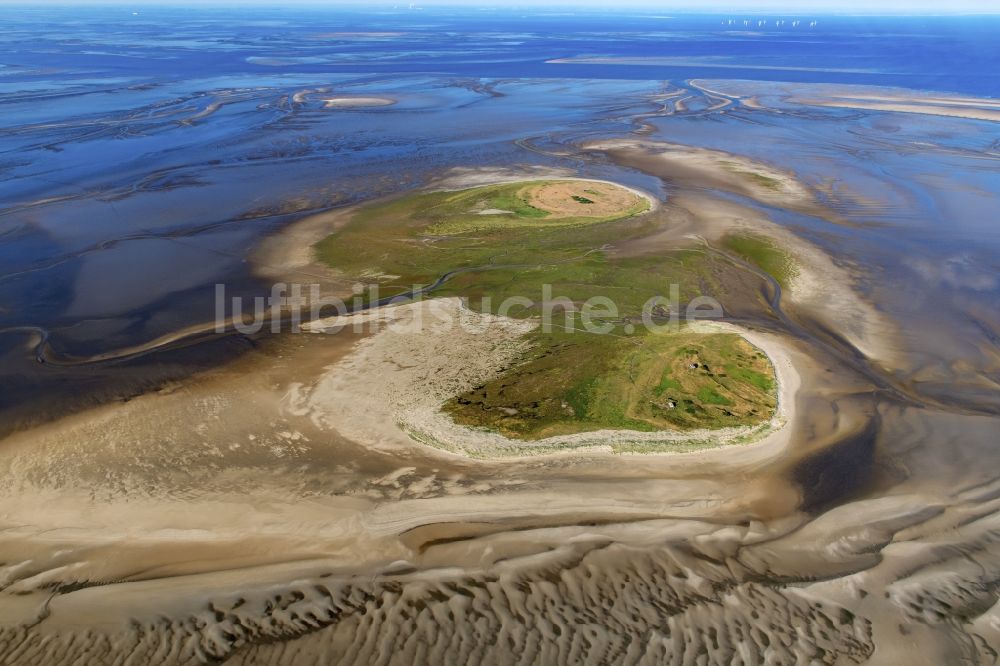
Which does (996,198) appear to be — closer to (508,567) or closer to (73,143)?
(508,567)

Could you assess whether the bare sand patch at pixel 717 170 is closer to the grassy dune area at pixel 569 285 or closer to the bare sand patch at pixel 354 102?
the grassy dune area at pixel 569 285

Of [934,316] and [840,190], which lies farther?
[840,190]

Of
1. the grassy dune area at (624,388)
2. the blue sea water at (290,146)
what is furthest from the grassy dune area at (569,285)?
the blue sea water at (290,146)

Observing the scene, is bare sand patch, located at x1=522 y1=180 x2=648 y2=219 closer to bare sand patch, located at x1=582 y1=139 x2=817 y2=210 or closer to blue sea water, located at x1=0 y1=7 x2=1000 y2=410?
blue sea water, located at x1=0 y1=7 x2=1000 y2=410

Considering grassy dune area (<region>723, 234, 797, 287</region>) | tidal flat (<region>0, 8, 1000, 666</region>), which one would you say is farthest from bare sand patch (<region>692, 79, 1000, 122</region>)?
grassy dune area (<region>723, 234, 797, 287</region>)

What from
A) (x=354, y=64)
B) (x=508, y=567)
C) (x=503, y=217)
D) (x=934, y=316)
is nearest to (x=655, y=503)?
(x=508, y=567)

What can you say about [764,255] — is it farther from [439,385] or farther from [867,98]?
[867,98]
